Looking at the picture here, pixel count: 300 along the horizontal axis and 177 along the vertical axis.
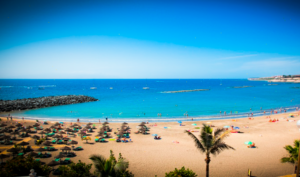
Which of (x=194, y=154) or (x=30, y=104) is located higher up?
(x=30, y=104)

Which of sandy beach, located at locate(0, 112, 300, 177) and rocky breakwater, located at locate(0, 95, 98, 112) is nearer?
sandy beach, located at locate(0, 112, 300, 177)

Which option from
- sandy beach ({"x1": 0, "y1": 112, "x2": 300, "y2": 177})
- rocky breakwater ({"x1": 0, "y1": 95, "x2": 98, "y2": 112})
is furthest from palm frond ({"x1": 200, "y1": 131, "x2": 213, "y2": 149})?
rocky breakwater ({"x1": 0, "y1": 95, "x2": 98, "y2": 112})

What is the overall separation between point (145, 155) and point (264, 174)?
1109cm

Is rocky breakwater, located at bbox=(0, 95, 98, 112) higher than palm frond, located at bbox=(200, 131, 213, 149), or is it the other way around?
palm frond, located at bbox=(200, 131, 213, 149)

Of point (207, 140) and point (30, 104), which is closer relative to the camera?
point (207, 140)

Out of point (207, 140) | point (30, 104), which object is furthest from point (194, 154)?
point (30, 104)

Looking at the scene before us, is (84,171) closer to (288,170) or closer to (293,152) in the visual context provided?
(293,152)

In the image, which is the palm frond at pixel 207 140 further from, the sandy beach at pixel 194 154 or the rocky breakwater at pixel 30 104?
the rocky breakwater at pixel 30 104

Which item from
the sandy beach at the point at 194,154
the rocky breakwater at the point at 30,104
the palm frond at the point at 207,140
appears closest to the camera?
the palm frond at the point at 207,140

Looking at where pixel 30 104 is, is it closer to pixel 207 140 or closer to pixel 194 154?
pixel 194 154

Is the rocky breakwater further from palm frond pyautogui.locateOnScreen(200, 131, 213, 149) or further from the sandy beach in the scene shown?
palm frond pyautogui.locateOnScreen(200, 131, 213, 149)

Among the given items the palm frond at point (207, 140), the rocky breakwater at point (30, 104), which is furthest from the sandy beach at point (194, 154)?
the rocky breakwater at point (30, 104)

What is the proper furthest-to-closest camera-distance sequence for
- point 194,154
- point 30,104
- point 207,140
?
1. point 30,104
2. point 194,154
3. point 207,140

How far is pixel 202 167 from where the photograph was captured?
15.3 meters
